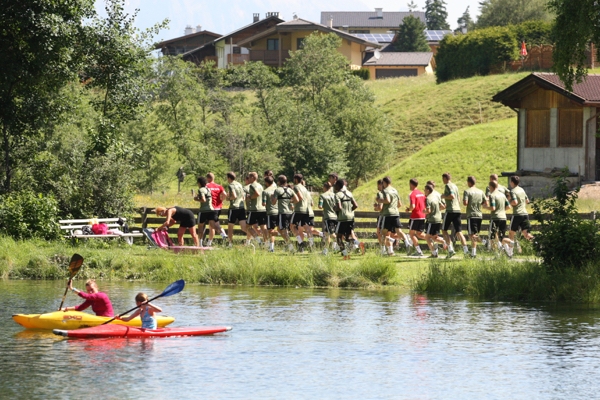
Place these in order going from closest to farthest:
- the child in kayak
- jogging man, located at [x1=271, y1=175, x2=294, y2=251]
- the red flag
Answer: the child in kayak, jogging man, located at [x1=271, y1=175, x2=294, y2=251], the red flag

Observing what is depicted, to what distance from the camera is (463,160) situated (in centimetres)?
5422

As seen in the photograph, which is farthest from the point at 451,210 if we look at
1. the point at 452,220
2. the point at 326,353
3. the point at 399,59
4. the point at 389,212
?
the point at 399,59

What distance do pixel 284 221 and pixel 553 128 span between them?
18.5 m

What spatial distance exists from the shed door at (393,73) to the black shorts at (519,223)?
256ft

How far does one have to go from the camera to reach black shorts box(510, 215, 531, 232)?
2639cm

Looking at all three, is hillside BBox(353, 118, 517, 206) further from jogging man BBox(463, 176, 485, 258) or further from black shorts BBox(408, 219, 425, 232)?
jogging man BBox(463, 176, 485, 258)

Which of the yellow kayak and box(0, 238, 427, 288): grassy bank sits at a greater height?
box(0, 238, 427, 288): grassy bank

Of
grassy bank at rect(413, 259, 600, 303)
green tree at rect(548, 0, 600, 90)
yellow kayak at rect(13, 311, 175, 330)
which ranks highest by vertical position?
green tree at rect(548, 0, 600, 90)

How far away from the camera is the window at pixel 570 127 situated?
140 ft

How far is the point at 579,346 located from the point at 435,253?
939 cm

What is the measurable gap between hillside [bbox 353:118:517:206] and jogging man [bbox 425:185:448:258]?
69.1 ft

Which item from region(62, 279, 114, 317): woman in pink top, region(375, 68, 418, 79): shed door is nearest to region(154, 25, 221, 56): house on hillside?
region(375, 68, 418, 79): shed door

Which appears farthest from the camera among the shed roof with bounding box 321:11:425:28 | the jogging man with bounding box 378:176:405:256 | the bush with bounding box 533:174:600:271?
the shed roof with bounding box 321:11:425:28

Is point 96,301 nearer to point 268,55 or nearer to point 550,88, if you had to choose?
point 550,88
